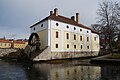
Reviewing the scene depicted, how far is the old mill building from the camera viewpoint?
34.1 m

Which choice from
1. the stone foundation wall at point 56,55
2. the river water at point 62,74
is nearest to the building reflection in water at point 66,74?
the river water at point 62,74

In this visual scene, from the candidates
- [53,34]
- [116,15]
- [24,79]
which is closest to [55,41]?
[53,34]

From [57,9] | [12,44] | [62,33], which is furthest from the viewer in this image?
[12,44]

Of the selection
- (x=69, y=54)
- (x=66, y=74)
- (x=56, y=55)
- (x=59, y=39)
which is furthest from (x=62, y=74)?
(x=69, y=54)

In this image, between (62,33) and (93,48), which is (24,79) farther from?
(93,48)

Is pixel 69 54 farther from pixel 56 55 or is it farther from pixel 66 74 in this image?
pixel 66 74

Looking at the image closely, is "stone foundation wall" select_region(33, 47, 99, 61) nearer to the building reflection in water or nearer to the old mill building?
the old mill building

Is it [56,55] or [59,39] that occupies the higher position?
[59,39]

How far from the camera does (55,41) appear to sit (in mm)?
35375

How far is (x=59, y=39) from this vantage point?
36438mm

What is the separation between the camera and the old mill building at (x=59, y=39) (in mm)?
34125

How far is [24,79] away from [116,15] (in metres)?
24.5

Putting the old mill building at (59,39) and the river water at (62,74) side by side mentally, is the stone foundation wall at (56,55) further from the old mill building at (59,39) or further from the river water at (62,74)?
the river water at (62,74)

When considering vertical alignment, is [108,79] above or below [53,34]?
below
